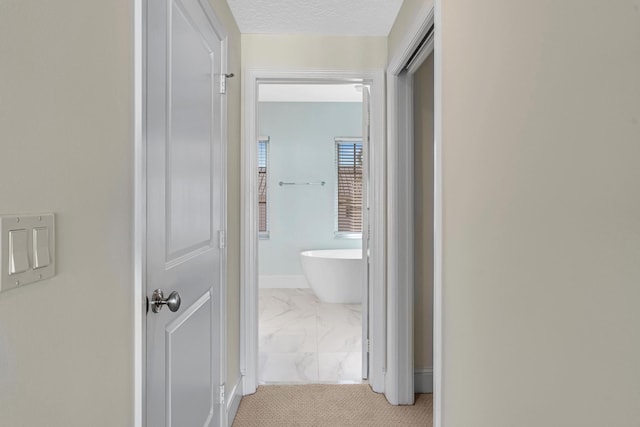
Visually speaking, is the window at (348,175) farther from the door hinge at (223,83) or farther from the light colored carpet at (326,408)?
the door hinge at (223,83)

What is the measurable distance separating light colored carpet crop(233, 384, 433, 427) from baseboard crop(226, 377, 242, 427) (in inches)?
1.6

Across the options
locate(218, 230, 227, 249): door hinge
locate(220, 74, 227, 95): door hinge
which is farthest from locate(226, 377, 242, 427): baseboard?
locate(220, 74, 227, 95): door hinge

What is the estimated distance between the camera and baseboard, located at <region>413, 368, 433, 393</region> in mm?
2660

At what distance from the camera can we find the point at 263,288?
18.1 feet

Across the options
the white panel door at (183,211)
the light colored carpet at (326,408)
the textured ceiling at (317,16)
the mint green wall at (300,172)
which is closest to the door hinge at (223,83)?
the white panel door at (183,211)

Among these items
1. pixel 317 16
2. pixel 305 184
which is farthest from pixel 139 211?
pixel 305 184

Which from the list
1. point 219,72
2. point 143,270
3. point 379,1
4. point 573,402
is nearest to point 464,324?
point 573,402

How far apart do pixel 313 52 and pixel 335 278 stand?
2.84 m

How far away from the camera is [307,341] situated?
11.7ft

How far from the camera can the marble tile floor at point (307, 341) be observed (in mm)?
2900
